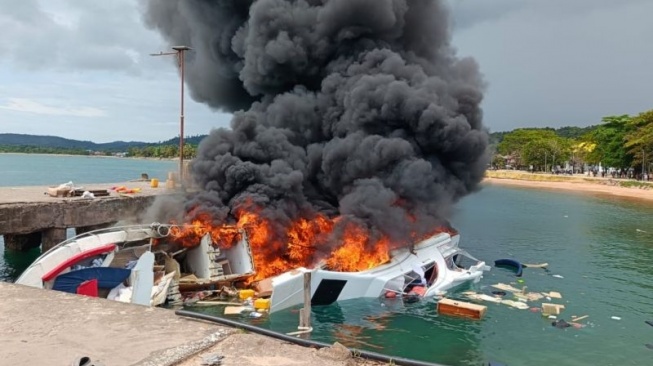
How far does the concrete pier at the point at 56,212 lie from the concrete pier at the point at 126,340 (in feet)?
40.7

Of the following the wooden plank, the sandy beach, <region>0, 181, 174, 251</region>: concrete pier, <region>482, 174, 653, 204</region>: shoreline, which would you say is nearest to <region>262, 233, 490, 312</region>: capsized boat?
the wooden plank

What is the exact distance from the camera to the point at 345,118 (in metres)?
21.2

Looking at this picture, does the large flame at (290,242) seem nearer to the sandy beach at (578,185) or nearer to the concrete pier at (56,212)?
the concrete pier at (56,212)

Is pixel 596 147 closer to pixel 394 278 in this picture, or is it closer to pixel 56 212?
pixel 394 278

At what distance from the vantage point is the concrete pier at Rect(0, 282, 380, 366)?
245 inches

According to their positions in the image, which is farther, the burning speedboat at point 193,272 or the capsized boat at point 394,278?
the capsized boat at point 394,278

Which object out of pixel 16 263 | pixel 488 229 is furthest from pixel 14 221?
pixel 488 229

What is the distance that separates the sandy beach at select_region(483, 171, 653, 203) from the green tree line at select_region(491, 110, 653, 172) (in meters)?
4.31

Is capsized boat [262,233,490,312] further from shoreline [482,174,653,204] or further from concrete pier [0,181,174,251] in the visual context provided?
shoreline [482,174,653,204]

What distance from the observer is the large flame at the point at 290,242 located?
1745 cm

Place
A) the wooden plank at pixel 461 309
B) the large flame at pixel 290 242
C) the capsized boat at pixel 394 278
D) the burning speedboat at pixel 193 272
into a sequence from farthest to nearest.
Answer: the large flame at pixel 290 242, the wooden plank at pixel 461 309, the capsized boat at pixel 394 278, the burning speedboat at pixel 193 272

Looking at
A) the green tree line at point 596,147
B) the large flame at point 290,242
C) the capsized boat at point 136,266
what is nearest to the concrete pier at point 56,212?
the large flame at point 290,242

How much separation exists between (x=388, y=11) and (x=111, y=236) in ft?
49.0

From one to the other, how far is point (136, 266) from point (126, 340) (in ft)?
24.9
